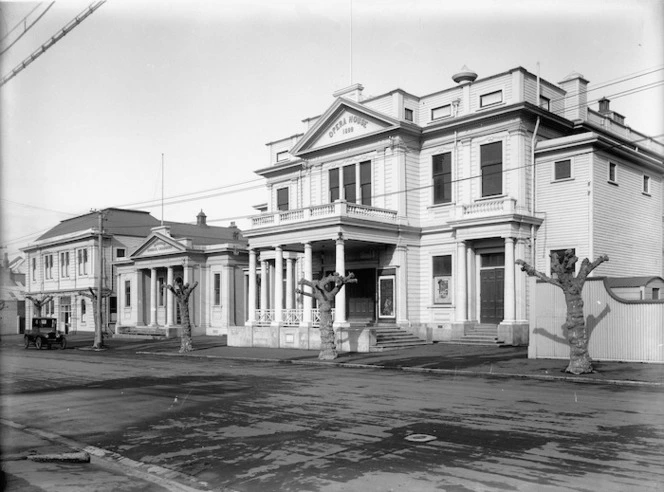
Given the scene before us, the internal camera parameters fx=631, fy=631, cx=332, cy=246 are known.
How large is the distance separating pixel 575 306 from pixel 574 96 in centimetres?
1631

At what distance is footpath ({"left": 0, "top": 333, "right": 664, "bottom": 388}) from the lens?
663 inches

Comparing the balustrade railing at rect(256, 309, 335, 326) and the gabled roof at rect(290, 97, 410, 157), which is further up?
the gabled roof at rect(290, 97, 410, 157)

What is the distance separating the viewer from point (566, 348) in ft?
68.1

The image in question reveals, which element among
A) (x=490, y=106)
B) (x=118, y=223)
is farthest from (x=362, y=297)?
(x=118, y=223)

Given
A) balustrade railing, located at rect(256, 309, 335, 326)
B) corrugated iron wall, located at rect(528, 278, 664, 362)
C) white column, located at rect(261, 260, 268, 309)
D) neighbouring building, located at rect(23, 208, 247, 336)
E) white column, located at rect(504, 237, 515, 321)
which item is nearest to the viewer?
corrugated iron wall, located at rect(528, 278, 664, 362)

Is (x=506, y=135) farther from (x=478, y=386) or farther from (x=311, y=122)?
(x=478, y=386)

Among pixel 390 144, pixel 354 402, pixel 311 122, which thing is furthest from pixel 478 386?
pixel 311 122

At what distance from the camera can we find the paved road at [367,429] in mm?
7555

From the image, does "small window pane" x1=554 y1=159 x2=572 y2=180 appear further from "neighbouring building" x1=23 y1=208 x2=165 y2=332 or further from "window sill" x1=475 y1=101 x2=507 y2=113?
"neighbouring building" x1=23 y1=208 x2=165 y2=332

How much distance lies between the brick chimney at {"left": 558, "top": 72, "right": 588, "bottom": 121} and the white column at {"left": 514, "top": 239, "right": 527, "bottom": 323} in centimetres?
768

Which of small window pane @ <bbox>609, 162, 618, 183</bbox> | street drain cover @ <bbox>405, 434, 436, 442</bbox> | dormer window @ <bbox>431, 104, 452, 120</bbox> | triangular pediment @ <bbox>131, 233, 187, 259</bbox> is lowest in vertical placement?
street drain cover @ <bbox>405, 434, 436, 442</bbox>

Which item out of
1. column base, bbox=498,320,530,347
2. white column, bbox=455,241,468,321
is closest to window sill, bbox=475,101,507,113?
white column, bbox=455,241,468,321

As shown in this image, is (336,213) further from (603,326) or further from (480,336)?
(603,326)

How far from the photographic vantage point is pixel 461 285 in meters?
28.9
